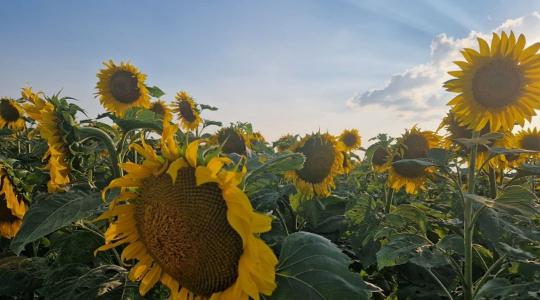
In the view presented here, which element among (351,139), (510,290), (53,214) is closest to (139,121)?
(53,214)

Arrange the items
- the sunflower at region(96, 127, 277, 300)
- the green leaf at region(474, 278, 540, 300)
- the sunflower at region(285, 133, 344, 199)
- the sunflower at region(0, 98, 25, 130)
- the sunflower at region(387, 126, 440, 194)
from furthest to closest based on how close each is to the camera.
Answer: the sunflower at region(0, 98, 25, 130) → the sunflower at region(387, 126, 440, 194) → the sunflower at region(285, 133, 344, 199) → the green leaf at region(474, 278, 540, 300) → the sunflower at region(96, 127, 277, 300)

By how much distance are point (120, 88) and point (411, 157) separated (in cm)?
427

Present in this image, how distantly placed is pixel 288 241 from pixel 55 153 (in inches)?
50.6

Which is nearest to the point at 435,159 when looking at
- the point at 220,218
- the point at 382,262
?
the point at 382,262

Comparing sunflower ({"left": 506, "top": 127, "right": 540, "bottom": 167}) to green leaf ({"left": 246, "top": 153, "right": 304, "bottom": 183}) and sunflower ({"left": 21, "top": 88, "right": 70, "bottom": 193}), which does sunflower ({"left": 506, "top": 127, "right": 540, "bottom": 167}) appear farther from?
sunflower ({"left": 21, "top": 88, "right": 70, "bottom": 193})

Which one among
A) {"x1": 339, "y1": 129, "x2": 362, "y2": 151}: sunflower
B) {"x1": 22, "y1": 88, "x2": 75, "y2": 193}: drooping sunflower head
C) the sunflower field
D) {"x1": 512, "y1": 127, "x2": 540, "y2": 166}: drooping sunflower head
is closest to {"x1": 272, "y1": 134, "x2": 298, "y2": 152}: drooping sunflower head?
the sunflower field

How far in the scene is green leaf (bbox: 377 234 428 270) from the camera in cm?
244

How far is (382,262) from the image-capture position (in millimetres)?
2428

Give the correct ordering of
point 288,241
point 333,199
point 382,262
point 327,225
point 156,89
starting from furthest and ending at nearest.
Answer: point 156,89 → point 333,199 → point 327,225 → point 382,262 → point 288,241

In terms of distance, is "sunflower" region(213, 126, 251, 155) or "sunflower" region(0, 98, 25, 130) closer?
"sunflower" region(213, 126, 251, 155)

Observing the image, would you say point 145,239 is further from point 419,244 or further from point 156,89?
point 156,89

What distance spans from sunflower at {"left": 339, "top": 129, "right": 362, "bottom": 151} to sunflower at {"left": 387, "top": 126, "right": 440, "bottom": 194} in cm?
603

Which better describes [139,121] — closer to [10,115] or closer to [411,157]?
[411,157]

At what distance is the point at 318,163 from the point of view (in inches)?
A: 166
